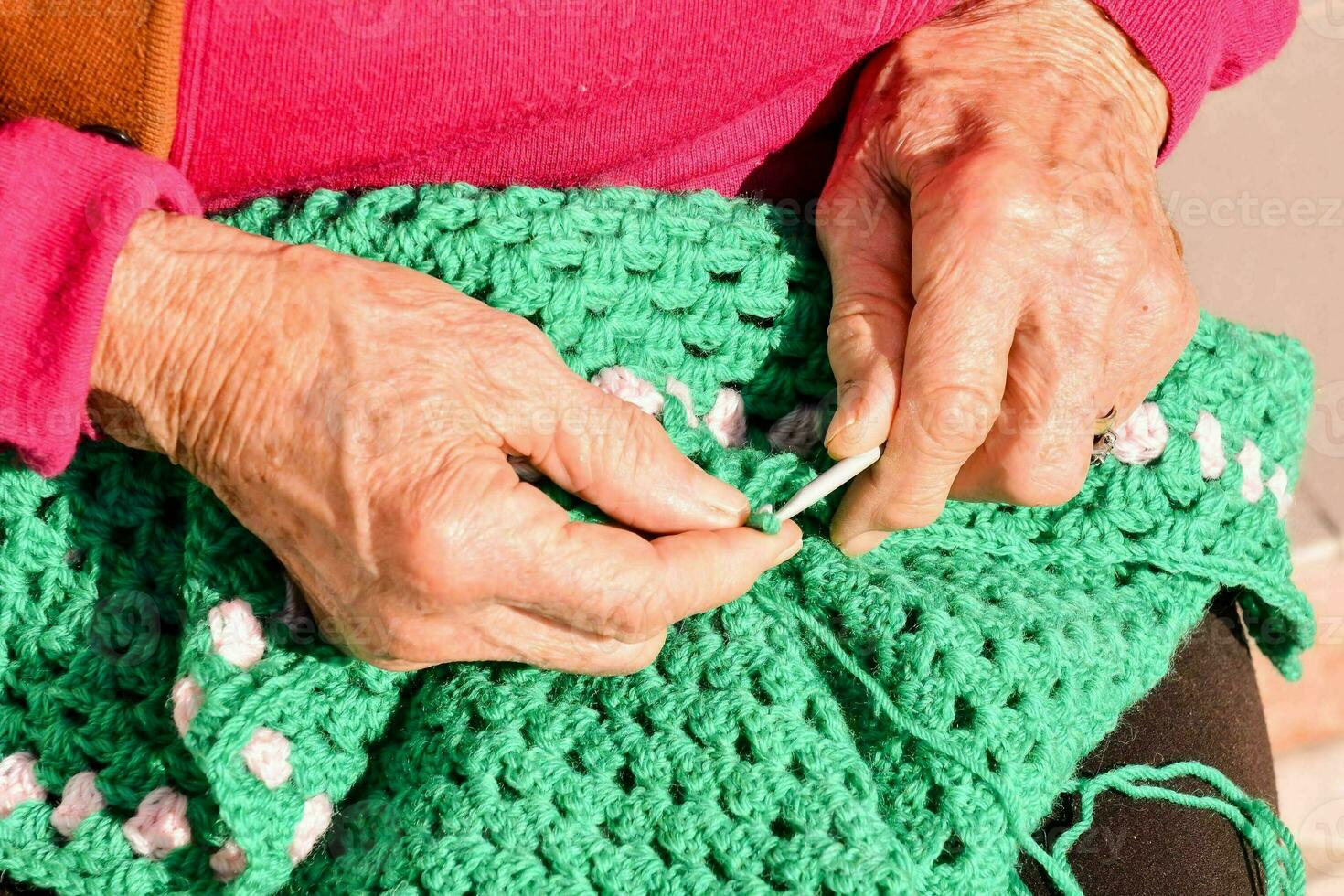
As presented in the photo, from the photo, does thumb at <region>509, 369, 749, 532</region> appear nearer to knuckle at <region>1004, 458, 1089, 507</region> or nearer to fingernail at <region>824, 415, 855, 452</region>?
fingernail at <region>824, 415, 855, 452</region>

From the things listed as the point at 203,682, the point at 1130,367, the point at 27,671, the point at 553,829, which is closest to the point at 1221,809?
the point at 1130,367

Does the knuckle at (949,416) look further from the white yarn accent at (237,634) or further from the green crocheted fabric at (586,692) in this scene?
the white yarn accent at (237,634)

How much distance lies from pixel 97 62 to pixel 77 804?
64 centimetres

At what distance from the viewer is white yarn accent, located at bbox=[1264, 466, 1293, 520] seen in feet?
4.20

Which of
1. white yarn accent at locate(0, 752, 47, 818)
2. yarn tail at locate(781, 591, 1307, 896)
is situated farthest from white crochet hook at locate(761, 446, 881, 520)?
white yarn accent at locate(0, 752, 47, 818)

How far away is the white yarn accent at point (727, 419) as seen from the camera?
113 centimetres

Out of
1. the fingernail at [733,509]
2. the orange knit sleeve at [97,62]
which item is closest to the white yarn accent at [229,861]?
the fingernail at [733,509]

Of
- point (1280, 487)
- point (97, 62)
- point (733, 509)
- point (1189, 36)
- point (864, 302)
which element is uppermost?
point (97, 62)

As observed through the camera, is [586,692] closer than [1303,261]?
Yes

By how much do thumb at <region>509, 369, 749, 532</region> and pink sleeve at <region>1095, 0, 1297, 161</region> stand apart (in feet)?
2.18

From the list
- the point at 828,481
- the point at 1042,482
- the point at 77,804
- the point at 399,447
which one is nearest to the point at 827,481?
the point at 828,481

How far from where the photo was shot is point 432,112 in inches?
39.6

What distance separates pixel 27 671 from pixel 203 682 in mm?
209

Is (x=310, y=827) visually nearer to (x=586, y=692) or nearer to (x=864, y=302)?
(x=586, y=692)
